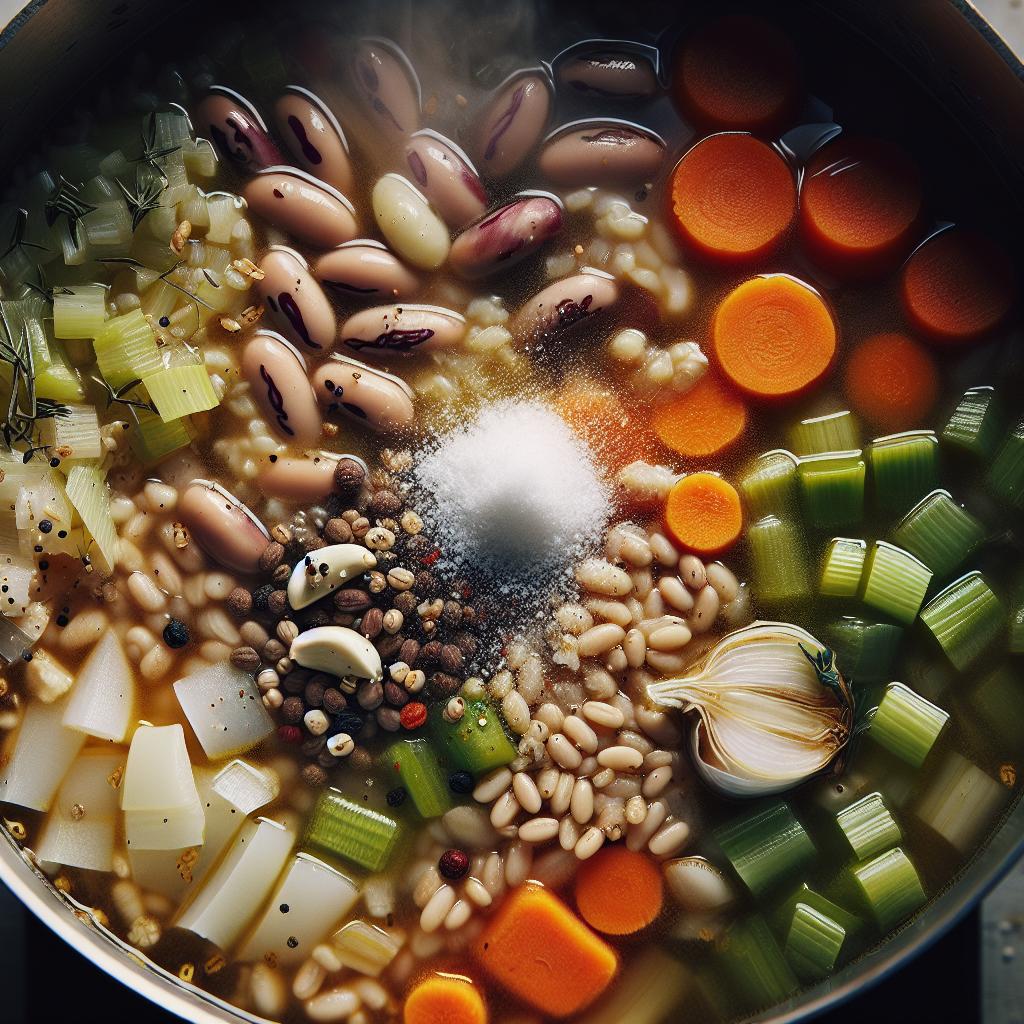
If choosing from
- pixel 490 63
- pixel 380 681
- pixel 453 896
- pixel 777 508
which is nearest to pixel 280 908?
pixel 453 896

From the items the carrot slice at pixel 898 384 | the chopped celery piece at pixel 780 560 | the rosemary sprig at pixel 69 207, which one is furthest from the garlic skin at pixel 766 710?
the rosemary sprig at pixel 69 207

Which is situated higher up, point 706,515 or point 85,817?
point 706,515

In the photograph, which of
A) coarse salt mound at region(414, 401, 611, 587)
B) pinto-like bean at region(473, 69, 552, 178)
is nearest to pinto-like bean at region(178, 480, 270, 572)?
coarse salt mound at region(414, 401, 611, 587)

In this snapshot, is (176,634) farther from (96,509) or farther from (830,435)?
(830,435)

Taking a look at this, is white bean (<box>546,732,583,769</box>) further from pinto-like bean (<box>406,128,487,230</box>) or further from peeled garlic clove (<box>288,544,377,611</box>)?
pinto-like bean (<box>406,128,487,230</box>)

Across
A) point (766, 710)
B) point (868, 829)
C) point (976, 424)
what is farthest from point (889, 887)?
point (976, 424)

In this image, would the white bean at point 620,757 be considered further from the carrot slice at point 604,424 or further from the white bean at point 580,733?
the carrot slice at point 604,424
